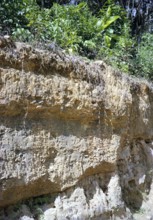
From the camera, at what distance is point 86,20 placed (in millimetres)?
6449

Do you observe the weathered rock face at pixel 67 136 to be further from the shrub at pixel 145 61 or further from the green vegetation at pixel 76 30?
the shrub at pixel 145 61

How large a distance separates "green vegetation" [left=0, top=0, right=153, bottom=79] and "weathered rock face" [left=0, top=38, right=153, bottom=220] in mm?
802

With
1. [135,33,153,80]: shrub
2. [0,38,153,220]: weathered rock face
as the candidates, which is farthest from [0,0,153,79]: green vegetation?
[0,38,153,220]: weathered rock face

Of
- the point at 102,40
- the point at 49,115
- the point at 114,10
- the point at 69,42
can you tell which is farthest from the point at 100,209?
the point at 114,10

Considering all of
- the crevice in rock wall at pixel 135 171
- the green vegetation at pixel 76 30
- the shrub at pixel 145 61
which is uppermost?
the green vegetation at pixel 76 30

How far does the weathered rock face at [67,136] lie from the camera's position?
345 centimetres

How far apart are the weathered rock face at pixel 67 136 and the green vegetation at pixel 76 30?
0.80 meters

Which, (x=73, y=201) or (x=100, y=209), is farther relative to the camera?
(x=100, y=209)

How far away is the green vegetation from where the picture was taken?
17.1ft

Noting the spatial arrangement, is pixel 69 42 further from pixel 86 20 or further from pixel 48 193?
pixel 48 193

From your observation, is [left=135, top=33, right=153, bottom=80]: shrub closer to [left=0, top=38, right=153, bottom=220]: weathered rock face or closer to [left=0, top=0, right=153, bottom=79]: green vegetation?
[left=0, top=0, right=153, bottom=79]: green vegetation

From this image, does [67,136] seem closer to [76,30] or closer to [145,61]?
[76,30]

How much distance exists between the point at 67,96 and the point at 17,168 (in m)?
1.22

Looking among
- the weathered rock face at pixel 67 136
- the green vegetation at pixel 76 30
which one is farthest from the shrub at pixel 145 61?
the weathered rock face at pixel 67 136
